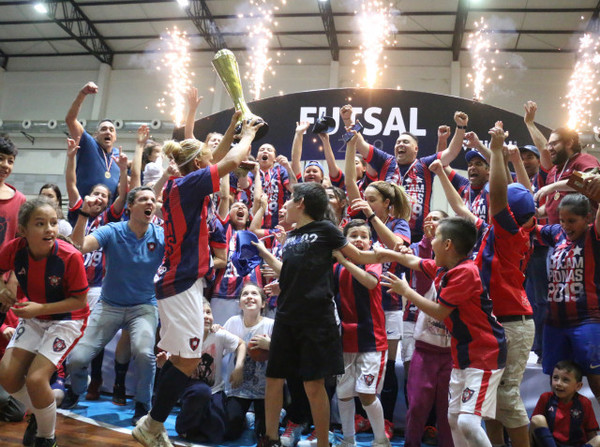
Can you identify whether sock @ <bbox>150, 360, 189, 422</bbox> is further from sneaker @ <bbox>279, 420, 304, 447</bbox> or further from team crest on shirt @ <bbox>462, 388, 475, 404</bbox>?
team crest on shirt @ <bbox>462, 388, 475, 404</bbox>

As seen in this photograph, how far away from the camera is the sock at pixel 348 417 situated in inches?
134

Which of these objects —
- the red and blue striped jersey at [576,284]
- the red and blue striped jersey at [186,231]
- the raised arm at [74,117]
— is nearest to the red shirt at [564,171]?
the red and blue striped jersey at [576,284]

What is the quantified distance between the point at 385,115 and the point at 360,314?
13.0 ft

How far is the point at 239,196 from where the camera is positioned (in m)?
6.05

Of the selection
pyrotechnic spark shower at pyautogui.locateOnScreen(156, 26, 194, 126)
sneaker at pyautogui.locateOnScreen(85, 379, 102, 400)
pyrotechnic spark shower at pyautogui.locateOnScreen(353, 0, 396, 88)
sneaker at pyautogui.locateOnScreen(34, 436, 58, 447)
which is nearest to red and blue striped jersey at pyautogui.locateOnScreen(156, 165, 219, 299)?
sneaker at pyautogui.locateOnScreen(34, 436, 58, 447)

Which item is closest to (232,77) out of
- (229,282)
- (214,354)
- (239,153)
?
(239,153)

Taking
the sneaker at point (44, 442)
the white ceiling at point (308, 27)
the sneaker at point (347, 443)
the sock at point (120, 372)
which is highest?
the white ceiling at point (308, 27)

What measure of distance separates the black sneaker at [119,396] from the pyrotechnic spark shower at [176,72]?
12.3 metres

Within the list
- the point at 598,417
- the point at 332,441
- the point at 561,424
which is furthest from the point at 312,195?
the point at 598,417

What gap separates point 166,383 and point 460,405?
167 cm

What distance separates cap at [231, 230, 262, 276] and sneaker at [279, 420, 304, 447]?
1.35 m

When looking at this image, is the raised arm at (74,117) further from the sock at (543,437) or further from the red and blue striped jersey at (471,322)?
the sock at (543,437)

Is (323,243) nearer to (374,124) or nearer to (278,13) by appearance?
(374,124)

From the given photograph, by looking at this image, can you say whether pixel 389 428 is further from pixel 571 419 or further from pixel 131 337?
pixel 131 337
